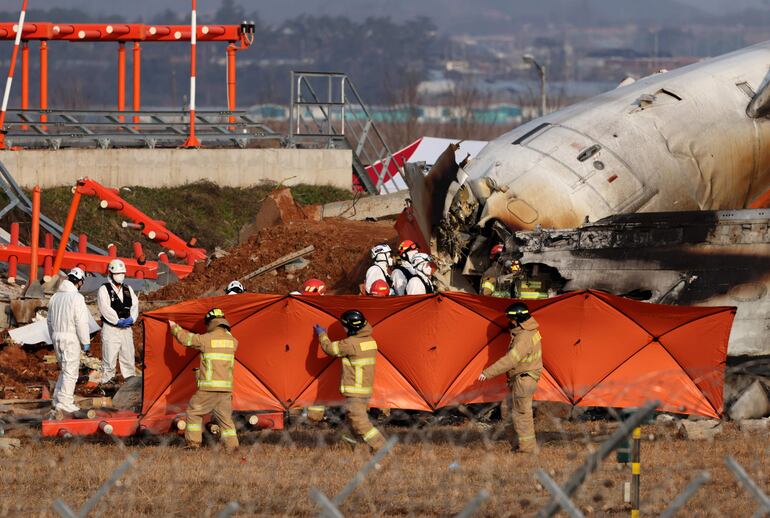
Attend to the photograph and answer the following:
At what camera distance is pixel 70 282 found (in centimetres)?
1928

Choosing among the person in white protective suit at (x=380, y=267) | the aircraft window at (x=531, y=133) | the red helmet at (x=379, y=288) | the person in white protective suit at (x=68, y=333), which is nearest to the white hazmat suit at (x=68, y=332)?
the person in white protective suit at (x=68, y=333)

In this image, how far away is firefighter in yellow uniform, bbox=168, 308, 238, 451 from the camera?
1658 centimetres

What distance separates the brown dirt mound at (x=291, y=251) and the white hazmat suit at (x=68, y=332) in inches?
264

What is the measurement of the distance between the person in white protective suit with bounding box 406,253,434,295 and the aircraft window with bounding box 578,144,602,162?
315cm

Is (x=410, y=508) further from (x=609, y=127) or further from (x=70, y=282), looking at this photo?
(x=609, y=127)

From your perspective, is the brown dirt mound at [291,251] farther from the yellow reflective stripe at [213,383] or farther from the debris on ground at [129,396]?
the yellow reflective stripe at [213,383]

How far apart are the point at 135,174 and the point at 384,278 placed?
59.2 feet

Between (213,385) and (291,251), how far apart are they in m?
10.6

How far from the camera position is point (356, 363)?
16.7m

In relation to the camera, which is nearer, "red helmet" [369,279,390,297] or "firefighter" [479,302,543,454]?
Answer: "firefighter" [479,302,543,454]

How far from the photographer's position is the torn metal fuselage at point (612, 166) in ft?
70.8

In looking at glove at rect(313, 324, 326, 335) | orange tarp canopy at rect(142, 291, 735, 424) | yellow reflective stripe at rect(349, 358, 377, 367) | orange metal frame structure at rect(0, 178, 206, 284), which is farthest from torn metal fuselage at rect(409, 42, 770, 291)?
orange metal frame structure at rect(0, 178, 206, 284)

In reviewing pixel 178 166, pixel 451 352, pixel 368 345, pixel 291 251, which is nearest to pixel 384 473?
pixel 368 345

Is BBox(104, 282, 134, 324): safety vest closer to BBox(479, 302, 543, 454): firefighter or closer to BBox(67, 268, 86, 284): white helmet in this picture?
BBox(67, 268, 86, 284): white helmet
